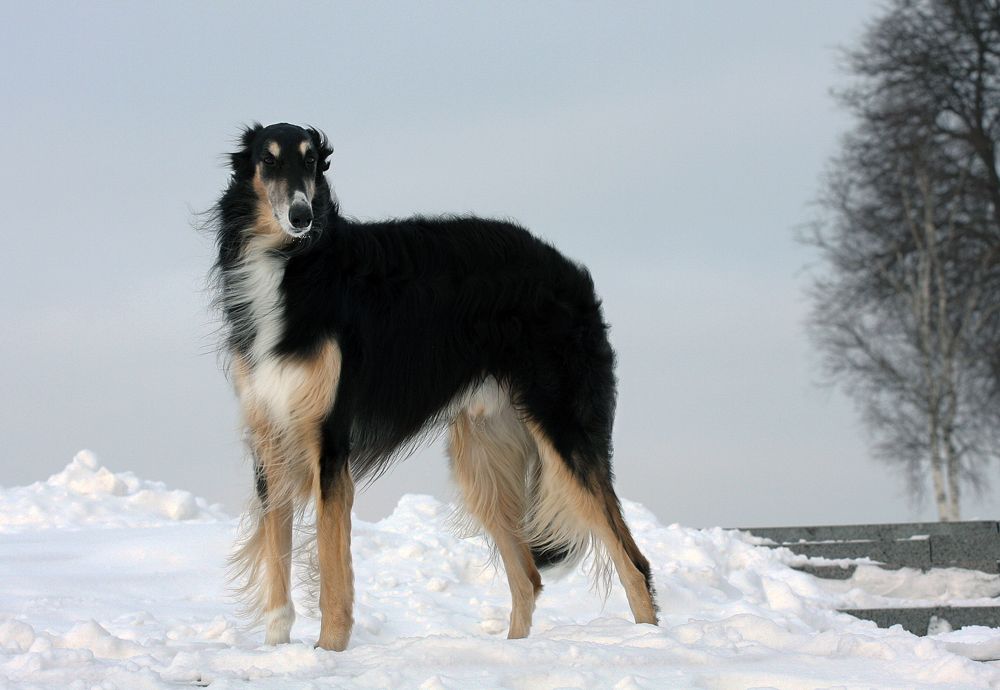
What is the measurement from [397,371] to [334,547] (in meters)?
0.95

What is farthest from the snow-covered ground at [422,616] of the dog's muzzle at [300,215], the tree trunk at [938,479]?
the tree trunk at [938,479]

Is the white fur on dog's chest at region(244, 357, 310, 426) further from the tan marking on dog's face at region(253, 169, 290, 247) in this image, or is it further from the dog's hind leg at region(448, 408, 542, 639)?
the dog's hind leg at region(448, 408, 542, 639)

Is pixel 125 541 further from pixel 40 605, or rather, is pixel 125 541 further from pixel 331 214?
pixel 331 214

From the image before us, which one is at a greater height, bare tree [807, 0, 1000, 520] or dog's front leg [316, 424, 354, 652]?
bare tree [807, 0, 1000, 520]

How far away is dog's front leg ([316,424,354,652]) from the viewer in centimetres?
491

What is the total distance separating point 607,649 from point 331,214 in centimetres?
237

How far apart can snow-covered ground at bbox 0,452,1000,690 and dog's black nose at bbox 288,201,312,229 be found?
1.82m

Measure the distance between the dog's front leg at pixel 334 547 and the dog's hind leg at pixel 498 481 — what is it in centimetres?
130

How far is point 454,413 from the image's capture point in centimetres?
587

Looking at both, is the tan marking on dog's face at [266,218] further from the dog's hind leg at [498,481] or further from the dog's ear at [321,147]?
the dog's hind leg at [498,481]

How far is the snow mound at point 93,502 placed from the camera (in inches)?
384

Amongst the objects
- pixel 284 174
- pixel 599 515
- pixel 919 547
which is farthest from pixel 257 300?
pixel 919 547

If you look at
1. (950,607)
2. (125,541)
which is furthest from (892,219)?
(125,541)

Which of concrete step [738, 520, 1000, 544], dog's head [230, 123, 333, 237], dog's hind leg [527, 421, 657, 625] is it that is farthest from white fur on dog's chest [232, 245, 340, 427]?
concrete step [738, 520, 1000, 544]
